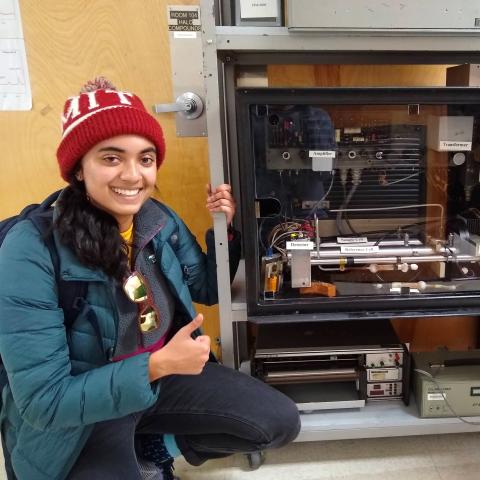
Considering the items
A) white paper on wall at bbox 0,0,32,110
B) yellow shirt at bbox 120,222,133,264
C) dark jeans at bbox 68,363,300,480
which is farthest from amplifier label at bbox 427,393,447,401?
white paper on wall at bbox 0,0,32,110

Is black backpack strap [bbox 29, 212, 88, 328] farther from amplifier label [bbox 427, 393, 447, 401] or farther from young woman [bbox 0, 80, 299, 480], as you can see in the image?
amplifier label [bbox 427, 393, 447, 401]

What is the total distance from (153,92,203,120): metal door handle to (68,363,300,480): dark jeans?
83 centimetres

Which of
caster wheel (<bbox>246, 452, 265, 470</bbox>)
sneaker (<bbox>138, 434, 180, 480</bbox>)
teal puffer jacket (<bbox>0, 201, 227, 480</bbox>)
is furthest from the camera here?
caster wheel (<bbox>246, 452, 265, 470</bbox>)

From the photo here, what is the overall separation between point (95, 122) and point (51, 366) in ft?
1.51

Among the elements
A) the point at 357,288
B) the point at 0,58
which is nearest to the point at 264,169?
the point at 357,288

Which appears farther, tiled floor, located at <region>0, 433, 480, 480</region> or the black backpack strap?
tiled floor, located at <region>0, 433, 480, 480</region>

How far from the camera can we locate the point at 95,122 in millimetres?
778

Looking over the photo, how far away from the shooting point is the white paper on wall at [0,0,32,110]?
4.31 feet

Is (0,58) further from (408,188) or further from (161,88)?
(408,188)

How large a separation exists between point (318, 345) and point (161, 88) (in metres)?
0.95

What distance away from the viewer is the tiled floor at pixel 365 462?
117 cm

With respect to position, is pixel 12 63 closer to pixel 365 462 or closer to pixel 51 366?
pixel 51 366

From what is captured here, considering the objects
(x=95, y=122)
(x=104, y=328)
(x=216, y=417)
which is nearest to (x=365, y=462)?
(x=216, y=417)

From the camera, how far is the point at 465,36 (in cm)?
94
